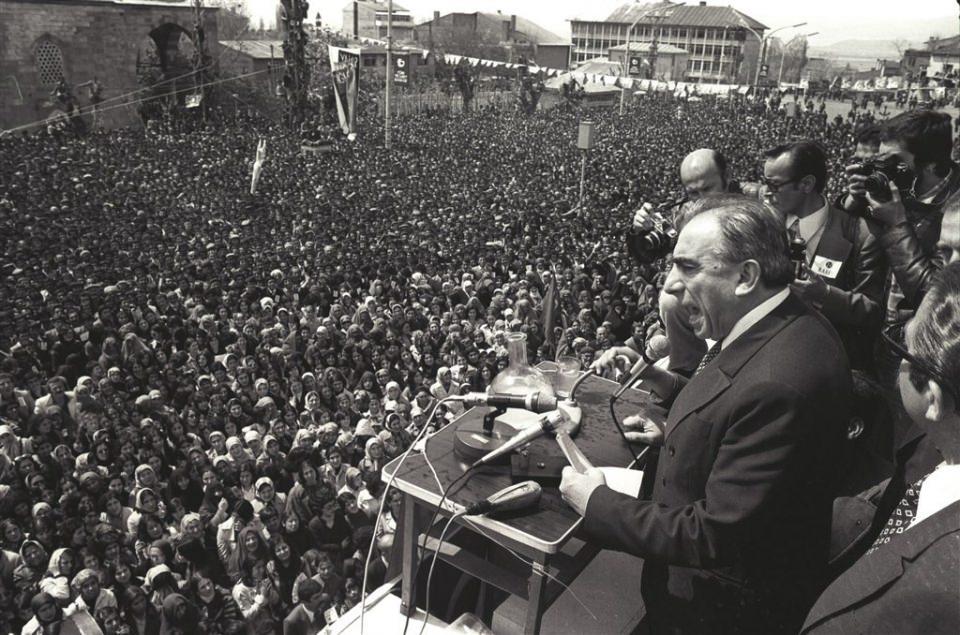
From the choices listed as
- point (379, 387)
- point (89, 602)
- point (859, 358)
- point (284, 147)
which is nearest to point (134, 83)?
point (284, 147)

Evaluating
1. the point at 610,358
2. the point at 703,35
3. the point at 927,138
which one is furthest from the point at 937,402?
the point at 703,35

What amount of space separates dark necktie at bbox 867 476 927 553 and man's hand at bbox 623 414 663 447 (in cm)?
77

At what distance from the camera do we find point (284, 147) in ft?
75.4

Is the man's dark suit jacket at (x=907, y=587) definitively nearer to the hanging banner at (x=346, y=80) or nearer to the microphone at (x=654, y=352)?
the microphone at (x=654, y=352)

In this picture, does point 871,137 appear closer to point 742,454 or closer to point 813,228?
point 813,228

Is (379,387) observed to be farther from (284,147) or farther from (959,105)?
(959,105)

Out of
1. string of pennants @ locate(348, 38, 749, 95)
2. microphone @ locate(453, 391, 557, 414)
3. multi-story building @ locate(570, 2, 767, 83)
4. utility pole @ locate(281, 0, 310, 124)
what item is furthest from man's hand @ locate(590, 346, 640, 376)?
multi-story building @ locate(570, 2, 767, 83)

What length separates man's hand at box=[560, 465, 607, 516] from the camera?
71.9 inches

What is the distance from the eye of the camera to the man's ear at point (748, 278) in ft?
5.77

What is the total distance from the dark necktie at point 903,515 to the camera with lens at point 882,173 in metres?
1.70

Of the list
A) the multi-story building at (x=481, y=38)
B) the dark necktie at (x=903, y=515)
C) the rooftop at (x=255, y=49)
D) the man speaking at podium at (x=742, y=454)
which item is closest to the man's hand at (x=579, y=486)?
the man speaking at podium at (x=742, y=454)

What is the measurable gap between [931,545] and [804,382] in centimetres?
47

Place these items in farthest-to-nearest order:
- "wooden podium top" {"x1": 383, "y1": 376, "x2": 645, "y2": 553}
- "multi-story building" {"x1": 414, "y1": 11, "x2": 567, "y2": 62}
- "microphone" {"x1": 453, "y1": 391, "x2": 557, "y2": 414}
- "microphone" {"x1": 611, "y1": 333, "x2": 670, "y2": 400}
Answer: "multi-story building" {"x1": 414, "y1": 11, "x2": 567, "y2": 62}
"microphone" {"x1": 611, "y1": 333, "x2": 670, "y2": 400}
"microphone" {"x1": 453, "y1": 391, "x2": 557, "y2": 414}
"wooden podium top" {"x1": 383, "y1": 376, "x2": 645, "y2": 553}

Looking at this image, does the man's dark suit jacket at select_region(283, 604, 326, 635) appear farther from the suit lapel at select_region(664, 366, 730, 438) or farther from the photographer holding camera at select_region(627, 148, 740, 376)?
the suit lapel at select_region(664, 366, 730, 438)
